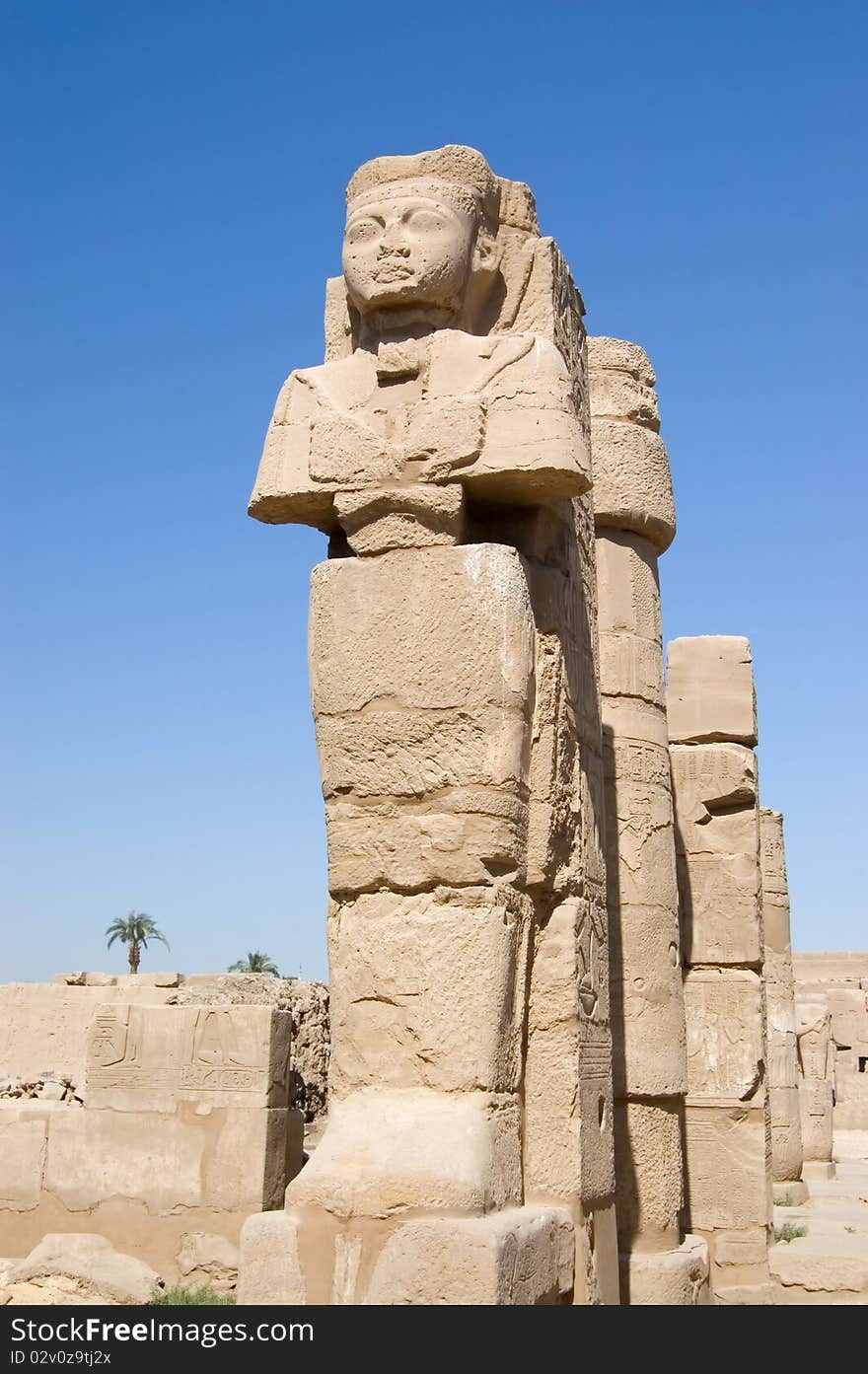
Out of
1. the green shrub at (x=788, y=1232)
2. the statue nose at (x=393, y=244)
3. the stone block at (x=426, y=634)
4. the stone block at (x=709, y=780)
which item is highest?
the statue nose at (x=393, y=244)

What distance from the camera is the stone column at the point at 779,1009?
11836mm

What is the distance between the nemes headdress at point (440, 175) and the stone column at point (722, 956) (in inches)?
183

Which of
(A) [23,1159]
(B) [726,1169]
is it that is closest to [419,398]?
(B) [726,1169]

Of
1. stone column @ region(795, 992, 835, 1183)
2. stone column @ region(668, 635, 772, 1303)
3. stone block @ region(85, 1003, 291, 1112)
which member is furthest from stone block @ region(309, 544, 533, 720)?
stone column @ region(795, 992, 835, 1183)

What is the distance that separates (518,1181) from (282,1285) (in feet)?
2.43

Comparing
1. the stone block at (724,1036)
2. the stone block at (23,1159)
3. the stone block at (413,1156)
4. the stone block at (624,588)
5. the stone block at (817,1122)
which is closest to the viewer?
the stone block at (413,1156)

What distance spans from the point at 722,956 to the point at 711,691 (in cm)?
165

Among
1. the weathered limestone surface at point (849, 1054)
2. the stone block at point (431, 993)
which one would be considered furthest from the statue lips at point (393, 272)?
the weathered limestone surface at point (849, 1054)

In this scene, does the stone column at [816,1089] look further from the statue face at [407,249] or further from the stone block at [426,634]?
the statue face at [407,249]

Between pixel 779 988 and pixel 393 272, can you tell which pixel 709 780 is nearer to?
pixel 393 272

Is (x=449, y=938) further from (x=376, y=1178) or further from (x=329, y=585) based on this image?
(x=329, y=585)

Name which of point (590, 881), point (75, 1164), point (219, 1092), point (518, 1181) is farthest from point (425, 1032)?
point (75, 1164)
